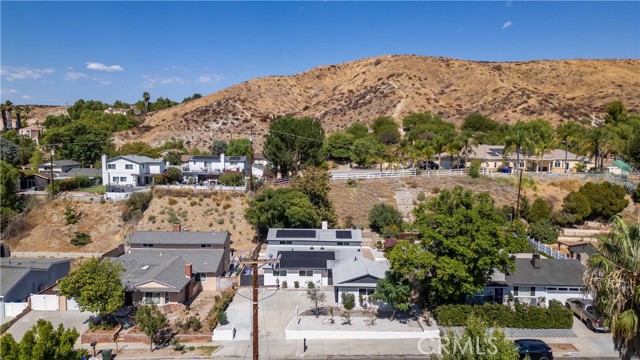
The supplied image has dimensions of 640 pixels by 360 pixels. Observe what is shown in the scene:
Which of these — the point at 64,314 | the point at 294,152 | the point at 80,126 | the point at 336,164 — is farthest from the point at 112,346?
the point at 80,126

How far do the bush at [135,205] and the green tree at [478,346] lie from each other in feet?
152

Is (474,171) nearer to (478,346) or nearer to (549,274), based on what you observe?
(549,274)

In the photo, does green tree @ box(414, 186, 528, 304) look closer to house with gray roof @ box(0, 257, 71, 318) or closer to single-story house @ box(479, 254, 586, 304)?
single-story house @ box(479, 254, 586, 304)

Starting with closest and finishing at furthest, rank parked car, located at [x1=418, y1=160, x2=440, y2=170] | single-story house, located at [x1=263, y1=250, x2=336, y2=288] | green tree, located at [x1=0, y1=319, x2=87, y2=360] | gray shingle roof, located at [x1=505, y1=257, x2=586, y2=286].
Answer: green tree, located at [x1=0, y1=319, x2=87, y2=360] < gray shingle roof, located at [x1=505, y1=257, x2=586, y2=286] < single-story house, located at [x1=263, y1=250, x2=336, y2=288] < parked car, located at [x1=418, y1=160, x2=440, y2=170]

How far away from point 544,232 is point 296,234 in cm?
2844

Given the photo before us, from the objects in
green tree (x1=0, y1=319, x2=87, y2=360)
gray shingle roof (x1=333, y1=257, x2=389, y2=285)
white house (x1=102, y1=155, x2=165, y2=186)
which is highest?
white house (x1=102, y1=155, x2=165, y2=186)

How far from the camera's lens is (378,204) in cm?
5809

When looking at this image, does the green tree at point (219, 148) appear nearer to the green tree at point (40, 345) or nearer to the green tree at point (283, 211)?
the green tree at point (283, 211)

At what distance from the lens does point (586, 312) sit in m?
32.0

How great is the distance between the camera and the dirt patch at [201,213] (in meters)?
53.5

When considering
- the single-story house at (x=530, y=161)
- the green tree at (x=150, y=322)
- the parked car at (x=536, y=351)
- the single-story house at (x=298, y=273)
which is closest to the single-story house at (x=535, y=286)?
the parked car at (x=536, y=351)

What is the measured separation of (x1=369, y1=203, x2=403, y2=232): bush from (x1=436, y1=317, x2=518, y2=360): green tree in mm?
36665

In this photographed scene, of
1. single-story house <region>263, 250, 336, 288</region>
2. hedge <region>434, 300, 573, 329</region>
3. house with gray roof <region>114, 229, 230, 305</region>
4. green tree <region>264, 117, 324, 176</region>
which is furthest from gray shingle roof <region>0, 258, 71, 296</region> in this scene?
green tree <region>264, 117, 324, 176</region>

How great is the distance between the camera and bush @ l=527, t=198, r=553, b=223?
55562mm
